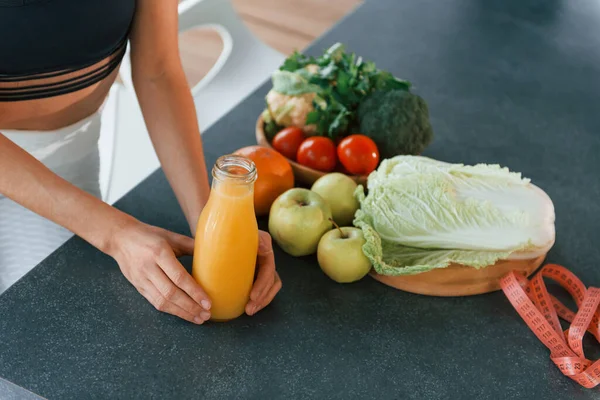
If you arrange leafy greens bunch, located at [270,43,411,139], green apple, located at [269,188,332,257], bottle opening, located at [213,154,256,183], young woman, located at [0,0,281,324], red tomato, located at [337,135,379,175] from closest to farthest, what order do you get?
bottle opening, located at [213,154,256,183] < young woman, located at [0,0,281,324] < green apple, located at [269,188,332,257] < red tomato, located at [337,135,379,175] < leafy greens bunch, located at [270,43,411,139]

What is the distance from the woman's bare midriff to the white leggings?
2 cm

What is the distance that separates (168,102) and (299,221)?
1.19 ft

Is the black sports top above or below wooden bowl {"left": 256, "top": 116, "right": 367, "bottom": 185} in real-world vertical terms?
above

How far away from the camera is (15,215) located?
144cm

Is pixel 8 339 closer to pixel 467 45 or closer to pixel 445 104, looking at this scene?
pixel 445 104

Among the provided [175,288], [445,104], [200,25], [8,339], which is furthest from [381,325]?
[200,25]

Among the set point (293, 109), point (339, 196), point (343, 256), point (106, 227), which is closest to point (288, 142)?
point (293, 109)

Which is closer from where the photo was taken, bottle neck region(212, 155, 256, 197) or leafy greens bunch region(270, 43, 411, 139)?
bottle neck region(212, 155, 256, 197)

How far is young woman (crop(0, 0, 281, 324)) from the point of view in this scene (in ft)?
3.59

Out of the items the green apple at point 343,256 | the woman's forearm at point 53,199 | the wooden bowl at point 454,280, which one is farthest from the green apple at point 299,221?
the woman's forearm at point 53,199

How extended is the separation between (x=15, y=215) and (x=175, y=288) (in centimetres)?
56

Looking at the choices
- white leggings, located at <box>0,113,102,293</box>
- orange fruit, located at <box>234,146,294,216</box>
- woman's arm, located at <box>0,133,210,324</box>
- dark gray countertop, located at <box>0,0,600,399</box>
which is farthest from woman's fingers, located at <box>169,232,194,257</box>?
white leggings, located at <box>0,113,102,293</box>

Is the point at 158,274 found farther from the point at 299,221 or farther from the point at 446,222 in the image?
the point at 446,222

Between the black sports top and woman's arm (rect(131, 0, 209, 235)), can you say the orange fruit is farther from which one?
the black sports top
